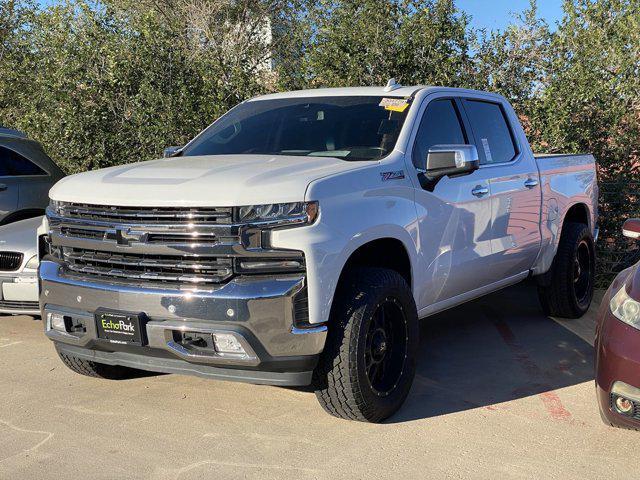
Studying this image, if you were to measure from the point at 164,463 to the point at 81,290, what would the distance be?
1.00m

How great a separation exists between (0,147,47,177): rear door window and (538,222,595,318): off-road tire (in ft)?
17.2

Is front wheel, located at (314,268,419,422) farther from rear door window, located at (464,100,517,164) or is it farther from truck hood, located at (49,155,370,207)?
rear door window, located at (464,100,517,164)

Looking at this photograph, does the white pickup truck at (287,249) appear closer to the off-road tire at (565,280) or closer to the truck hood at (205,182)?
the truck hood at (205,182)

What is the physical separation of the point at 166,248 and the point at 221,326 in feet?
1.57

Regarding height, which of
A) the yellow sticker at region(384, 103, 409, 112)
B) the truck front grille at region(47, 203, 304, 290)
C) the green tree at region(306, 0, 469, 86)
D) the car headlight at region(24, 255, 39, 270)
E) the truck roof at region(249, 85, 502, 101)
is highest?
the green tree at region(306, 0, 469, 86)

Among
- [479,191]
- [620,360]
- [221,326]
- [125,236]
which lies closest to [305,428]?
[221,326]

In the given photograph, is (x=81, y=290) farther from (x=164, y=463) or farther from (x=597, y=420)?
(x=597, y=420)

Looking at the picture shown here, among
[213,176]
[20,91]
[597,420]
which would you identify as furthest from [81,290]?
[20,91]

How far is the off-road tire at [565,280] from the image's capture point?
265 inches

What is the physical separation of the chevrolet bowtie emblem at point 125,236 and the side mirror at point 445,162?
175cm

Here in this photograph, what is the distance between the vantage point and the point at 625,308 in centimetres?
386

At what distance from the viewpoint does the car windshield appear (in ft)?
16.2

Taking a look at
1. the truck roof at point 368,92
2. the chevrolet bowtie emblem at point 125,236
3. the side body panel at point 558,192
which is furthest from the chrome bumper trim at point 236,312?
the side body panel at point 558,192

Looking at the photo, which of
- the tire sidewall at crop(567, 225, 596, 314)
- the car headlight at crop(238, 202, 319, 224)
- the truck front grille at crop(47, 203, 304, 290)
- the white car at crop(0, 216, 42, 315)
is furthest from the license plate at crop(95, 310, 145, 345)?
the tire sidewall at crop(567, 225, 596, 314)
